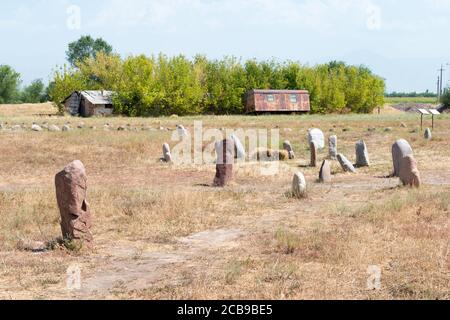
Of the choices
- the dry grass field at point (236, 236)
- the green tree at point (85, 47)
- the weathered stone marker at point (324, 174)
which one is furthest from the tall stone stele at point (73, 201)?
the green tree at point (85, 47)

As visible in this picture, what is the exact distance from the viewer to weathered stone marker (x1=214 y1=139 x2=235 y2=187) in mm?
15883

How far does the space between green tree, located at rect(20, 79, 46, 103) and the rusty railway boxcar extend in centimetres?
4579

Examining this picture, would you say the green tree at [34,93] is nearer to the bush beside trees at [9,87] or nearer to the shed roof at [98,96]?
the bush beside trees at [9,87]

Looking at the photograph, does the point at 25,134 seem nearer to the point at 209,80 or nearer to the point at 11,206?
the point at 11,206

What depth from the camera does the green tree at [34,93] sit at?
87.7m

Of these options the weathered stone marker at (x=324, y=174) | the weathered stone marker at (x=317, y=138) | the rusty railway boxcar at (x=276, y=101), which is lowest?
the weathered stone marker at (x=324, y=174)

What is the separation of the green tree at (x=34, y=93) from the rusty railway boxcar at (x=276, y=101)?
45.8 metres

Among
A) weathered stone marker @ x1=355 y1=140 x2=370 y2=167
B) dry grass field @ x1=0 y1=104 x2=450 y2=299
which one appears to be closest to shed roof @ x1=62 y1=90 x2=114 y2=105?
dry grass field @ x1=0 y1=104 x2=450 y2=299

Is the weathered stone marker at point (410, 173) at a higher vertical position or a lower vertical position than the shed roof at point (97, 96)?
lower

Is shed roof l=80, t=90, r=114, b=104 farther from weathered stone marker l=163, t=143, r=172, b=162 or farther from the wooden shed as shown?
weathered stone marker l=163, t=143, r=172, b=162

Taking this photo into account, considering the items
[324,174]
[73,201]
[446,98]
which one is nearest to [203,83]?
[446,98]
